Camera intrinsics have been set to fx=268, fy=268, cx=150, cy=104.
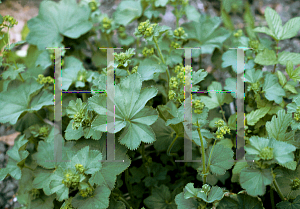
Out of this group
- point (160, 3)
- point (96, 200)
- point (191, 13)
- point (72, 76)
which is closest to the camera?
point (96, 200)

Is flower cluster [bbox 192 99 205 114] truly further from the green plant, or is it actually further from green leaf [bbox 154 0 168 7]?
green leaf [bbox 154 0 168 7]

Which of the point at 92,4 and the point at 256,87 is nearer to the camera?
the point at 256,87

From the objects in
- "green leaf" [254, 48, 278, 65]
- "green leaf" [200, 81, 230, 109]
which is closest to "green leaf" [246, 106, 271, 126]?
"green leaf" [200, 81, 230, 109]

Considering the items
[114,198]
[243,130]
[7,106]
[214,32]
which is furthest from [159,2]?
[114,198]

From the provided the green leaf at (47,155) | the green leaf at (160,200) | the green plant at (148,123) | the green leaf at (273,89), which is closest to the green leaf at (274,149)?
the green plant at (148,123)

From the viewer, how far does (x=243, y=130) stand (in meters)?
1.55

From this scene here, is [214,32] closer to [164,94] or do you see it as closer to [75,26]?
[164,94]

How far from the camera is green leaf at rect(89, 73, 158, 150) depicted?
1219mm

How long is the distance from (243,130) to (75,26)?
1.44m

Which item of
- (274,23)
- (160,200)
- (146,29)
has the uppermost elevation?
(274,23)

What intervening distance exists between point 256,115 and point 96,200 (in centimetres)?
98

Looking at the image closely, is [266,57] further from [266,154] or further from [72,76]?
[72,76]

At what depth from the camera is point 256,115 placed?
1.53 meters

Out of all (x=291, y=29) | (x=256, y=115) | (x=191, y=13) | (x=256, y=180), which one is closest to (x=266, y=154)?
(x=256, y=180)
